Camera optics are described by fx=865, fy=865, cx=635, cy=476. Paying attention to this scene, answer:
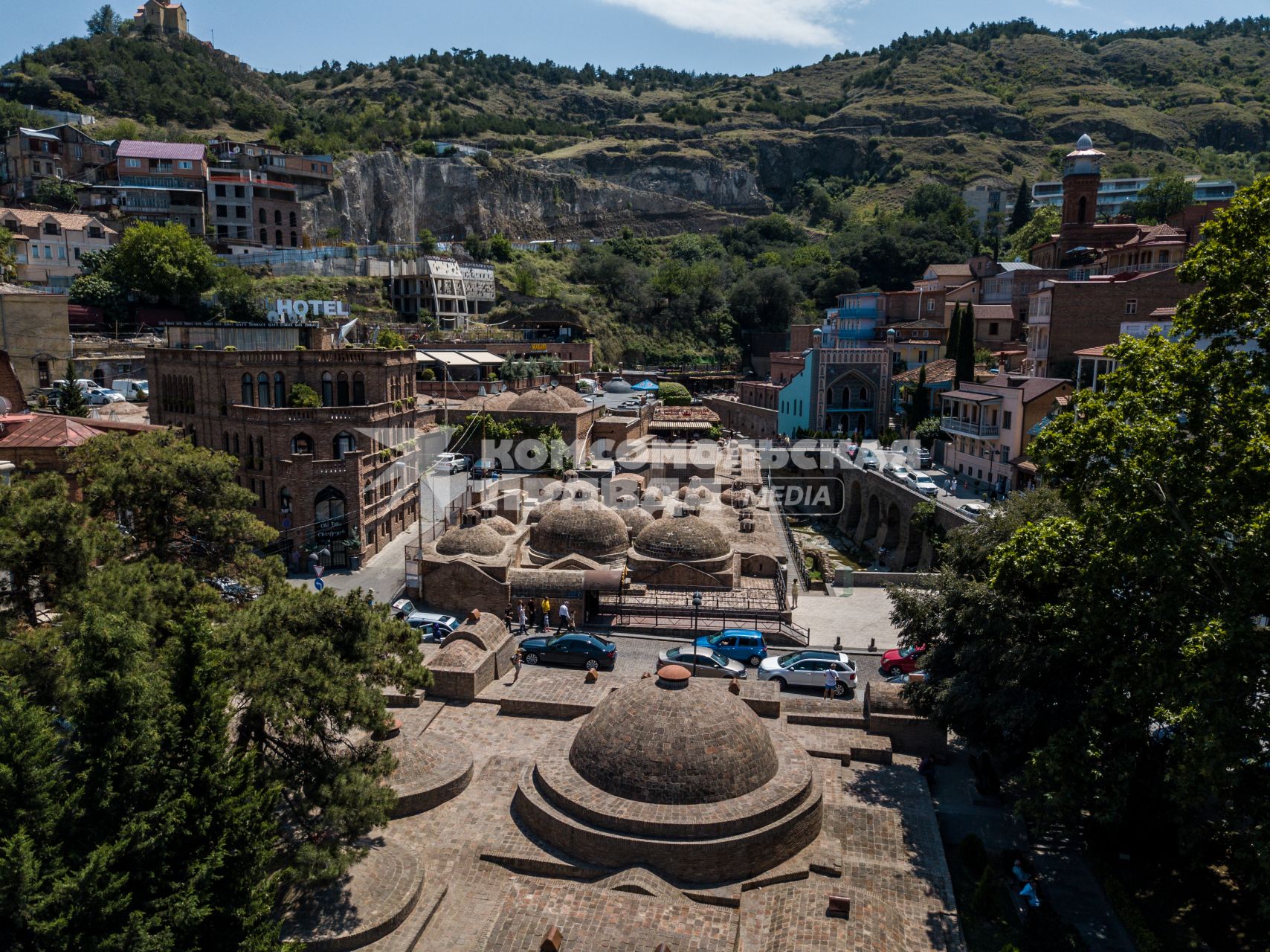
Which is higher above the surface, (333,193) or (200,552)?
(333,193)

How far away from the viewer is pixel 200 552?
21734 mm

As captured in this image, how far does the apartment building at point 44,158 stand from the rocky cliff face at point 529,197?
2162 cm

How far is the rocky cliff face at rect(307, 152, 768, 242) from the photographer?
107188 mm

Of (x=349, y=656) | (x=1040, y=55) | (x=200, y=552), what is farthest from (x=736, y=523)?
(x=1040, y=55)

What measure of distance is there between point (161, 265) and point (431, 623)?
55040 mm

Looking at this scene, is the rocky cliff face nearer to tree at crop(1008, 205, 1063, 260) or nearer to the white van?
the white van

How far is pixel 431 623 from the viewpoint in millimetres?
28422

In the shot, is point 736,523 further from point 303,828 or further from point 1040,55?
point 1040,55

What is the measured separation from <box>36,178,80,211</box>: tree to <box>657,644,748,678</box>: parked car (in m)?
82.2

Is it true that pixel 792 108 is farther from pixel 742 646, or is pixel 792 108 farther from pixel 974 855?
pixel 974 855

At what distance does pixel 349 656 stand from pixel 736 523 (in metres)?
26.8

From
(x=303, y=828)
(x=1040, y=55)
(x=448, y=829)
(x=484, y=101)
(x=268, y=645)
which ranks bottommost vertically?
(x=448, y=829)

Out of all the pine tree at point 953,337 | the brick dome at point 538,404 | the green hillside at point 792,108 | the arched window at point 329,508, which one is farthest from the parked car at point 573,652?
the green hillside at point 792,108

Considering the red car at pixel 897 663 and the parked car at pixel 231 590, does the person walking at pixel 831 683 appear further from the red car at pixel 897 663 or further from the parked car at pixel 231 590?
the parked car at pixel 231 590
